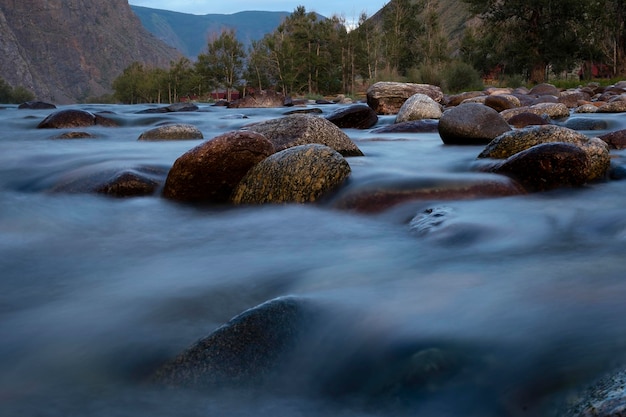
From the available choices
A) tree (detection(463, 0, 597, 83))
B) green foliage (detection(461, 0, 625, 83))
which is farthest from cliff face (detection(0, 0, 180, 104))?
green foliage (detection(461, 0, 625, 83))

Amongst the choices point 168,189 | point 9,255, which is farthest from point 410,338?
point 168,189

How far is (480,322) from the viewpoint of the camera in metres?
2.45

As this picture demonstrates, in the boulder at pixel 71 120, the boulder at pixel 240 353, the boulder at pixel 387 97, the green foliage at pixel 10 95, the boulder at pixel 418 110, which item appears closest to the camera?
the boulder at pixel 240 353

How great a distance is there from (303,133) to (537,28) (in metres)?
32.6

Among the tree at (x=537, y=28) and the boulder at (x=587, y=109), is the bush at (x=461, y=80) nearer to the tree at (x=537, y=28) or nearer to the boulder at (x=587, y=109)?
the tree at (x=537, y=28)

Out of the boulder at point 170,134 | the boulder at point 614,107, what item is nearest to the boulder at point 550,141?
the boulder at point 170,134

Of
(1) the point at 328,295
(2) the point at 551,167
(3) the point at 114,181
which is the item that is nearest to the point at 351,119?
(3) the point at 114,181

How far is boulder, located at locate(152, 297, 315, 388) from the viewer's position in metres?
2.14

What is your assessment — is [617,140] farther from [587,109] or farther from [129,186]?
[587,109]

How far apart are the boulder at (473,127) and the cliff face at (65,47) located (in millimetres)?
130700

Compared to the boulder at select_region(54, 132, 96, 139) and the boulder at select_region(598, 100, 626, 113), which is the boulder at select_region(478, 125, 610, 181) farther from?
the boulder at select_region(598, 100, 626, 113)

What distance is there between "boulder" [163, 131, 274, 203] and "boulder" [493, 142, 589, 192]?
227cm

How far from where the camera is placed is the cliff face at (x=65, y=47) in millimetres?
143600

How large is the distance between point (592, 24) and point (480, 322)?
36935 mm
